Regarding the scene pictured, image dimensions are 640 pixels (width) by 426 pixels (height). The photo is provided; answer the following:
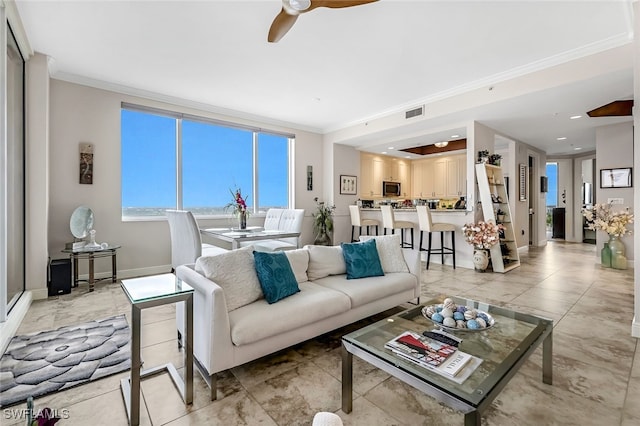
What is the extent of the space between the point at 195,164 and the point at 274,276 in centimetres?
381

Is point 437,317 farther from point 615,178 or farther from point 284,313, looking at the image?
point 615,178

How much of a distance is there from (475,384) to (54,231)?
4994 millimetres

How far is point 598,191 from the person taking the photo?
5473mm

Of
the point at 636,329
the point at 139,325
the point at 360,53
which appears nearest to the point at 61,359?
the point at 139,325

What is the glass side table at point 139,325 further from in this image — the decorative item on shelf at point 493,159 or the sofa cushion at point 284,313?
the decorative item on shelf at point 493,159

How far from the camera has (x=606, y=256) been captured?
5.02m

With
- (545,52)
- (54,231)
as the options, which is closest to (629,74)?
(545,52)

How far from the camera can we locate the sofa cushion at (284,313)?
1794 millimetres

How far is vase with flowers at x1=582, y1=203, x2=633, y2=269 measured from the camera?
4832 millimetres

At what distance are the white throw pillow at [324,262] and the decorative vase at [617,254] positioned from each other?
5071 millimetres

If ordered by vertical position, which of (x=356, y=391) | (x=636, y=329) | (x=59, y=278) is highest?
(x=59, y=278)

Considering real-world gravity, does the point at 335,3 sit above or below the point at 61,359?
above

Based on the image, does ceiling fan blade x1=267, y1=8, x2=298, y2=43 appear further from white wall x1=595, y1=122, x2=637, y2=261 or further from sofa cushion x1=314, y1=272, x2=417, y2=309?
white wall x1=595, y1=122, x2=637, y2=261

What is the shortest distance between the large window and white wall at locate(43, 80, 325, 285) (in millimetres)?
169
